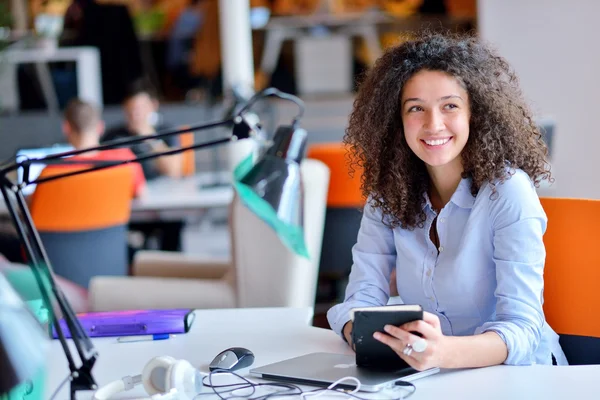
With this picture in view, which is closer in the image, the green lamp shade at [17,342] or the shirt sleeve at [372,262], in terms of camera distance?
the green lamp shade at [17,342]

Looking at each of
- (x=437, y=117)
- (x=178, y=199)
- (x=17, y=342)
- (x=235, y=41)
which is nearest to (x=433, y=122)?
(x=437, y=117)

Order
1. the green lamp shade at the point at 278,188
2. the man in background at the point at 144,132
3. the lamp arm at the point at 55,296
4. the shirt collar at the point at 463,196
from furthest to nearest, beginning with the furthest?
the man in background at the point at 144,132 → the shirt collar at the point at 463,196 → the green lamp shade at the point at 278,188 → the lamp arm at the point at 55,296

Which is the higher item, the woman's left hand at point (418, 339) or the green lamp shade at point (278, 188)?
the green lamp shade at point (278, 188)

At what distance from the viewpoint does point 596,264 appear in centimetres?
181

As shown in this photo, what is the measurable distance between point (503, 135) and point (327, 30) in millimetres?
6934

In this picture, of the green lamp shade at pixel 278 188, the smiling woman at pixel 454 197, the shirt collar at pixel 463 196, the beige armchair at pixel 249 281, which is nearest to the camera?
the green lamp shade at pixel 278 188

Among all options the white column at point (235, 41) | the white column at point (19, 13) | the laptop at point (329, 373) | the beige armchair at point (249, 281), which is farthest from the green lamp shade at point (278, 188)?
the white column at point (19, 13)

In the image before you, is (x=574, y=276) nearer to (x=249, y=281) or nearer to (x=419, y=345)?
(x=419, y=345)

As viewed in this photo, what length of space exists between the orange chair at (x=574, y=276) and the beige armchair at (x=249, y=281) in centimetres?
109

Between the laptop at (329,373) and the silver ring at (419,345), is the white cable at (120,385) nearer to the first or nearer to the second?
the laptop at (329,373)

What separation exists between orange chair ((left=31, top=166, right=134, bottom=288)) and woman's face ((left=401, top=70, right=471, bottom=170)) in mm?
1940

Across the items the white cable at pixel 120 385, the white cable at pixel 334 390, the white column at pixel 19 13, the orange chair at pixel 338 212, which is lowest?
the orange chair at pixel 338 212

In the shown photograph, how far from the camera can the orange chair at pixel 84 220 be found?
3467mm

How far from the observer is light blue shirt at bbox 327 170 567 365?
1.66m
